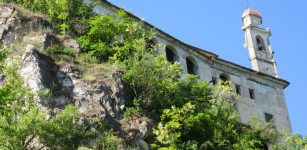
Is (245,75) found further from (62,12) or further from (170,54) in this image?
(62,12)

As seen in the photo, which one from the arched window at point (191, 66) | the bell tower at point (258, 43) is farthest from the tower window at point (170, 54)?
the bell tower at point (258, 43)

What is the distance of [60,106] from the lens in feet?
94.1

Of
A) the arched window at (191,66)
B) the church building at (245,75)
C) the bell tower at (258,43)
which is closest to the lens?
the church building at (245,75)

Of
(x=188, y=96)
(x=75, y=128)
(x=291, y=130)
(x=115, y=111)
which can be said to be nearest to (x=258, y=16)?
(x=291, y=130)

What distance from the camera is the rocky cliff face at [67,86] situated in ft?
93.6

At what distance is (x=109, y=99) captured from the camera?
1184 inches

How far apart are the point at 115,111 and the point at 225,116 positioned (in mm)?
5658

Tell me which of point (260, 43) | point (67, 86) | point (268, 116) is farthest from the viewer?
point (260, 43)

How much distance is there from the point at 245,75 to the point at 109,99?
18925 mm

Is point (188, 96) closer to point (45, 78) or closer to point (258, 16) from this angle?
point (45, 78)

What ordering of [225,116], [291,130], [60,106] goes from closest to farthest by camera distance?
[60,106] < [225,116] < [291,130]

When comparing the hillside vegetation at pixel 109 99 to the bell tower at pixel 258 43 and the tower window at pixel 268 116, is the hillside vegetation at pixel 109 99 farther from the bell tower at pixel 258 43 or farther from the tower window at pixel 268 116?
the bell tower at pixel 258 43

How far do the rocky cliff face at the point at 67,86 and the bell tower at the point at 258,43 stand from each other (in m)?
21.4

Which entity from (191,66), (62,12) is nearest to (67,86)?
(62,12)
